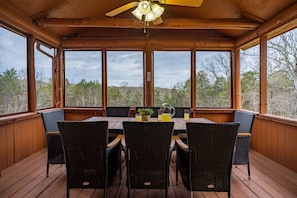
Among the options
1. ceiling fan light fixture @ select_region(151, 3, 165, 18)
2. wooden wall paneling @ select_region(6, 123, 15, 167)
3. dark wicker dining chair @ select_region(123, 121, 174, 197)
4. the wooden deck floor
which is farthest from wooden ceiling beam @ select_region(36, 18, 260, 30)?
dark wicker dining chair @ select_region(123, 121, 174, 197)

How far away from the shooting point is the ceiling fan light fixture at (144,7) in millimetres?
2850

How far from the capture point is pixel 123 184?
9.78 ft

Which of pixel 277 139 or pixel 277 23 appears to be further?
pixel 277 139

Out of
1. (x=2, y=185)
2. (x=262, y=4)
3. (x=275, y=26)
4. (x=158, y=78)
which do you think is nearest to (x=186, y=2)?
(x=262, y=4)

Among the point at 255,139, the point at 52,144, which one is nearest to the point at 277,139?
the point at 255,139

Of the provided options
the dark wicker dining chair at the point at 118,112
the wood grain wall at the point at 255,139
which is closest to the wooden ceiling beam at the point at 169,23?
the dark wicker dining chair at the point at 118,112

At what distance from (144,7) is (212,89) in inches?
131

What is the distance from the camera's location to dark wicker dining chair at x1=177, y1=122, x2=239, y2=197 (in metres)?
2.10

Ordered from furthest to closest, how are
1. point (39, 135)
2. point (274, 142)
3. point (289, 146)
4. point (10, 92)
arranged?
point (39, 135), point (274, 142), point (10, 92), point (289, 146)

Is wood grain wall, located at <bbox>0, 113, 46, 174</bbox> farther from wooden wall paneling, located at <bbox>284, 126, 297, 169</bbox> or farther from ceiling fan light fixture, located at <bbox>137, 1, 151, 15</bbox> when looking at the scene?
wooden wall paneling, located at <bbox>284, 126, 297, 169</bbox>

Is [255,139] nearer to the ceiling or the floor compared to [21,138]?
nearer to the floor

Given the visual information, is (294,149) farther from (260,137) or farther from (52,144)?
(52,144)

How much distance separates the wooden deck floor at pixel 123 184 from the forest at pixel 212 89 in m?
0.96

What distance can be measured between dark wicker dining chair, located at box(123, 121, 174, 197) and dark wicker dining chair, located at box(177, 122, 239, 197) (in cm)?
22
